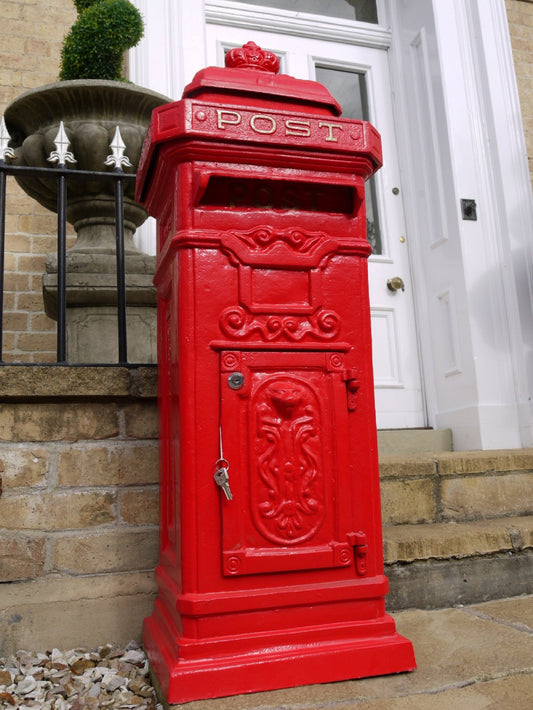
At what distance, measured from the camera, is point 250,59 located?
169 centimetres

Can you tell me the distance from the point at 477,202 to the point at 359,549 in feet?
9.33

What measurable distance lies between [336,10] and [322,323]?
375cm

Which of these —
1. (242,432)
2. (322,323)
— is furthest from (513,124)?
(242,432)

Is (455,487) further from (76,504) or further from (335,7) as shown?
(335,7)

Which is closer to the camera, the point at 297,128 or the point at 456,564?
the point at 297,128

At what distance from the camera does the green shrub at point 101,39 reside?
2.94 meters

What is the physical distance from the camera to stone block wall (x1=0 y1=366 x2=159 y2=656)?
180 cm

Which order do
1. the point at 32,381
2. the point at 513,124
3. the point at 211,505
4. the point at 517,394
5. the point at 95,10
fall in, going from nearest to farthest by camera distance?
1. the point at 211,505
2. the point at 32,381
3. the point at 95,10
4. the point at 517,394
5. the point at 513,124

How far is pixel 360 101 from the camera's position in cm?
430

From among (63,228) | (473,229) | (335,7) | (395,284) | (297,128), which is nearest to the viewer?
(297,128)

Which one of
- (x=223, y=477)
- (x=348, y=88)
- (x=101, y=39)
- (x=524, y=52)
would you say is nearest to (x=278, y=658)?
(x=223, y=477)

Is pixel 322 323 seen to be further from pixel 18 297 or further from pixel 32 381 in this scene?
pixel 18 297

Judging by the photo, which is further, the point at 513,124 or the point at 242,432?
the point at 513,124

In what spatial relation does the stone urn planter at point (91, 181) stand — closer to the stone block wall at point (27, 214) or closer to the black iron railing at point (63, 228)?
the black iron railing at point (63, 228)
